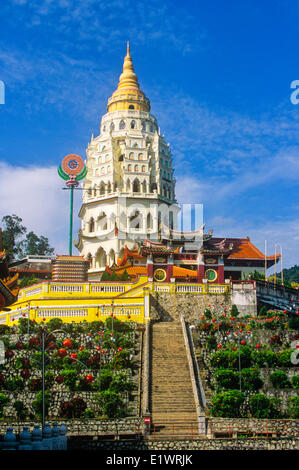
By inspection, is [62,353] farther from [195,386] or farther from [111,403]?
[195,386]

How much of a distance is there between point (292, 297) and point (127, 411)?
90.8ft

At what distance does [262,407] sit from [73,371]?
419 inches

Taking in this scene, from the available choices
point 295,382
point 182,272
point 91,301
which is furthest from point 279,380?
point 182,272

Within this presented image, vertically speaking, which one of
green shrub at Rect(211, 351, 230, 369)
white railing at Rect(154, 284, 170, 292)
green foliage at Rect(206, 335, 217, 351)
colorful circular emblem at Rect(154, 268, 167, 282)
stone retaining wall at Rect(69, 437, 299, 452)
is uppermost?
colorful circular emblem at Rect(154, 268, 167, 282)

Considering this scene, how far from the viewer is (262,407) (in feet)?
117

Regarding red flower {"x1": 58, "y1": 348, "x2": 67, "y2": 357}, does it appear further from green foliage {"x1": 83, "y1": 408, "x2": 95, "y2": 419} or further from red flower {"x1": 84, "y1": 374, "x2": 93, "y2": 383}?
green foliage {"x1": 83, "y1": 408, "x2": 95, "y2": 419}

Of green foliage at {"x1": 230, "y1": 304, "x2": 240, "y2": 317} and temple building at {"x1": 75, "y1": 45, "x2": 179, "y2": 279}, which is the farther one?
temple building at {"x1": 75, "y1": 45, "x2": 179, "y2": 279}

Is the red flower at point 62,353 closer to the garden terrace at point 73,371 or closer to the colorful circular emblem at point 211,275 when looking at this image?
the garden terrace at point 73,371

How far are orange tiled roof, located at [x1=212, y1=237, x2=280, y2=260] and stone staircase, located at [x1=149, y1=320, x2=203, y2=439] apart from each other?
24065 mm

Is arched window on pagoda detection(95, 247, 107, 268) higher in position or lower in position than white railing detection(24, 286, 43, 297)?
higher

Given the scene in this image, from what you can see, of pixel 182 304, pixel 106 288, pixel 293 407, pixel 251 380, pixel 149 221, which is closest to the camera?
pixel 293 407

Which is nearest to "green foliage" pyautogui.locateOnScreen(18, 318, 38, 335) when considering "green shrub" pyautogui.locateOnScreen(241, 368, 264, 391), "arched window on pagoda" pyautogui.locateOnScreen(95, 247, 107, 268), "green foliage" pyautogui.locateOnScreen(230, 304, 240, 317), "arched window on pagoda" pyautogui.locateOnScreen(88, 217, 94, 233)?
"green shrub" pyautogui.locateOnScreen(241, 368, 264, 391)

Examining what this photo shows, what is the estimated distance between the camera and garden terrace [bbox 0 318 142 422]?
115 feet

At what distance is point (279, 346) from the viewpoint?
42.8m
